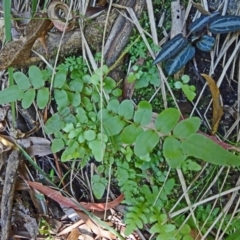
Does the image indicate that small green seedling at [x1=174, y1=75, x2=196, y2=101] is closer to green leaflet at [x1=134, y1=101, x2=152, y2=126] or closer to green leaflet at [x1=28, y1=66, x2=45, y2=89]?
green leaflet at [x1=134, y1=101, x2=152, y2=126]

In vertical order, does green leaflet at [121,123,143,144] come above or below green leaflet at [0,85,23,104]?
below

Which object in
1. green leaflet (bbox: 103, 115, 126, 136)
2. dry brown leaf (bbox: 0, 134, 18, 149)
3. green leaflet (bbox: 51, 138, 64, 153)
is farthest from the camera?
dry brown leaf (bbox: 0, 134, 18, 149)

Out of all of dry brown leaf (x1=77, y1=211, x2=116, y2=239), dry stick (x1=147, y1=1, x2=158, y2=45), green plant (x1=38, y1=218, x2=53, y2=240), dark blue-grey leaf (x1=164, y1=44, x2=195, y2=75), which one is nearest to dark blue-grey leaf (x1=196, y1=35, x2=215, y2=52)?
dark blue-grey leaf (x1=164, y1=44, x2=195, y2=75)

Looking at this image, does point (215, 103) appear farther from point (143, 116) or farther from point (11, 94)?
point (11, 94)

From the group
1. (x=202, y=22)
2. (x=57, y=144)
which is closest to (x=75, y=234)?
(x=57, y=144)

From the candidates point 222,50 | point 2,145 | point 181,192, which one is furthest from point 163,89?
point 2,145

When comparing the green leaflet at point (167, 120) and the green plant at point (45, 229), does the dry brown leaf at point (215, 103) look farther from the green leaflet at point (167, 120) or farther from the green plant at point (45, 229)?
the green plant at point (45, 229)

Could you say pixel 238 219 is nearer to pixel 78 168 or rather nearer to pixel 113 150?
pixel 113 150
